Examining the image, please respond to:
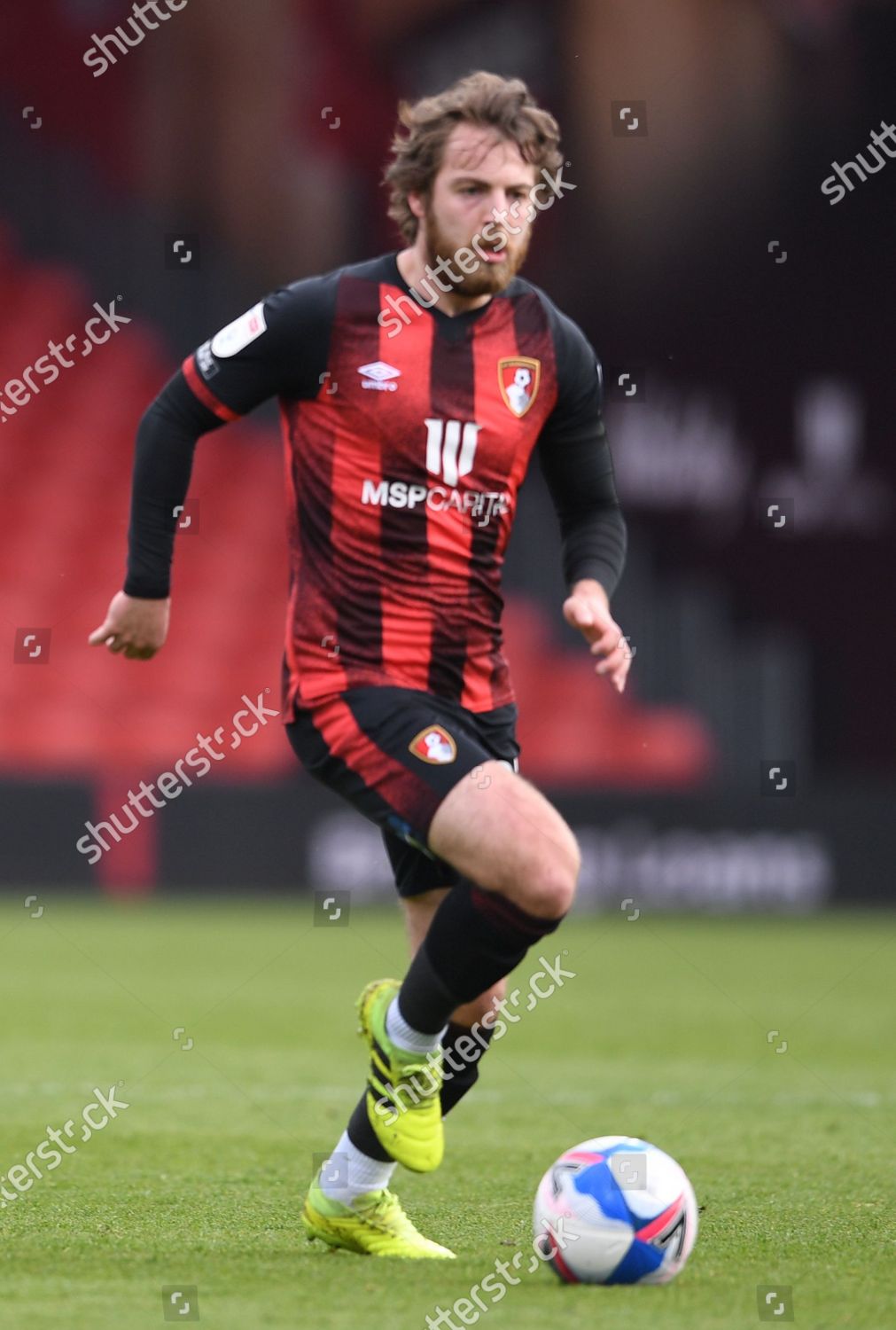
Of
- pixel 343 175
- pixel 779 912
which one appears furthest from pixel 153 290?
pixel 779 912

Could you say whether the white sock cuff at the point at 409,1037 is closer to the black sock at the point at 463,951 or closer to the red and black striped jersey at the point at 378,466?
the black sock at the point at 463,951

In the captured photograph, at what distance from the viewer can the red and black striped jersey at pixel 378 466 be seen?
4.08 m

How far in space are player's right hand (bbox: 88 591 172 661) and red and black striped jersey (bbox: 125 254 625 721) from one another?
0.03m

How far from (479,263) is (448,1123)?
3020 millimetres

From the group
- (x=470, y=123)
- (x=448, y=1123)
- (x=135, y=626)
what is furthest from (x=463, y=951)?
(x=448, y=1123)

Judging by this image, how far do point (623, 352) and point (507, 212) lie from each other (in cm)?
1294

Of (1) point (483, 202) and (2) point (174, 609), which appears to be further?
(2) point (174, 609)

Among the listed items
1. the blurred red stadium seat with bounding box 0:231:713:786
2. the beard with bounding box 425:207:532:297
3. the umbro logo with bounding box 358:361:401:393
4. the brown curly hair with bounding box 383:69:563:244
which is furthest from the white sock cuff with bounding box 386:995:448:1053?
the blurred red stadium seat with bounding box 0:231:713:786

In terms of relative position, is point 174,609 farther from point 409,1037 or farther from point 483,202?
point 409,1037

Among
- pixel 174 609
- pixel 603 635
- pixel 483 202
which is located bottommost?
pixel 174 609

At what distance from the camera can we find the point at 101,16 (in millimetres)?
15641

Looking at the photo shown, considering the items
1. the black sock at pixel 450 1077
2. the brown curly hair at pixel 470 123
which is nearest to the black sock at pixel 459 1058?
the black sock at pixel 450 1077

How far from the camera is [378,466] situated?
409cm

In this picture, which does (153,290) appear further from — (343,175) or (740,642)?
(740,642)
